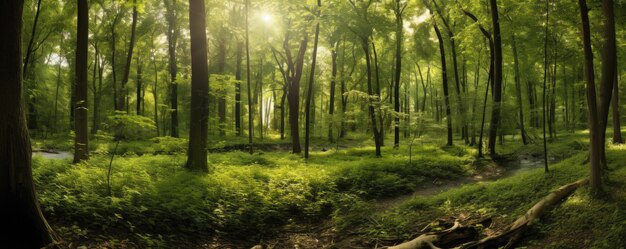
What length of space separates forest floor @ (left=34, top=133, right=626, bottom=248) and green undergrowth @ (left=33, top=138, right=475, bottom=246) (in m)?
0.03

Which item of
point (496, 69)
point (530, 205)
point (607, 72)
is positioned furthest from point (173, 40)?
point (607, 72)

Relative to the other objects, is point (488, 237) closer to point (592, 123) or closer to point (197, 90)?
point (592, 123)

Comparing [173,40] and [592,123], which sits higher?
[173,40]

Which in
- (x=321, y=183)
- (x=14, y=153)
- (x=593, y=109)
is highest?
(x=593, y=109)

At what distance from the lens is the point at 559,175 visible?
29.6ft

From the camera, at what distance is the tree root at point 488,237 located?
6664mm

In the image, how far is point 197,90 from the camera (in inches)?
444

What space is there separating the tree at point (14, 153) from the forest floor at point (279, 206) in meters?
0.81

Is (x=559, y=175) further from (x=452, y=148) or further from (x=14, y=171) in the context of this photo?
(x=452, y=148)

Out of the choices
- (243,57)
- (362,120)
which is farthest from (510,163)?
(243,57)

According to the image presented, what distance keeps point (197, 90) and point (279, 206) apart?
4.51 m

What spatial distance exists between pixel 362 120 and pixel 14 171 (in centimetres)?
1892

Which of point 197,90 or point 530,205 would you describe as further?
point 197,90

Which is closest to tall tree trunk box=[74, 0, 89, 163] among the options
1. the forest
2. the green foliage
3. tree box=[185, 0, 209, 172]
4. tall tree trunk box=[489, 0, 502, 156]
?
the forest
